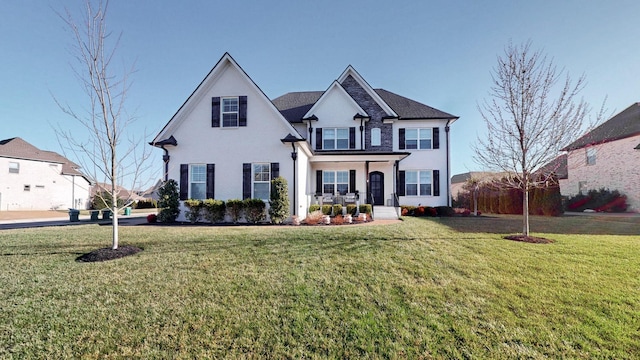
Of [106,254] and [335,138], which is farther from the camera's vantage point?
[335,138]

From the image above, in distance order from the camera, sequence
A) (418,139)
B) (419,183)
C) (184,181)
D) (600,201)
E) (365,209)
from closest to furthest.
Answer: (184,181) → (365,209) → (419,183) → (418,139) → (600,201)

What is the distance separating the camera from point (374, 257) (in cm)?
598

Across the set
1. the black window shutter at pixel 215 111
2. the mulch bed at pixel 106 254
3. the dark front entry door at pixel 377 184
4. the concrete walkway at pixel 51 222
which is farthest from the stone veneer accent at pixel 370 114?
the concrete walkway at pixel 51 222

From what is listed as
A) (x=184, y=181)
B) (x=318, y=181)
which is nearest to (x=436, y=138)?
(x=318, y=181)

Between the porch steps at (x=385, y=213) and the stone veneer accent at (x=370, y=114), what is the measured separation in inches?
191

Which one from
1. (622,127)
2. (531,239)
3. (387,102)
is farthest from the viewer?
(622,127)

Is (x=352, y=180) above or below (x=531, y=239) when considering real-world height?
above

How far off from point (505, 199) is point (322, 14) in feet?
57.3

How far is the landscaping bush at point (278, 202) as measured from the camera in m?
11.5

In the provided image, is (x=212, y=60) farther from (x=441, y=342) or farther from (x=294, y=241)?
(x=441, y=342)

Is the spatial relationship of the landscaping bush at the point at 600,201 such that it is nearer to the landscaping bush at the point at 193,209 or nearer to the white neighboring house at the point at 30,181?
the landscaping bush at the point at 193,209

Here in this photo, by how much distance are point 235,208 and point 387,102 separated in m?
14.1

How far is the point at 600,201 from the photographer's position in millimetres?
20312

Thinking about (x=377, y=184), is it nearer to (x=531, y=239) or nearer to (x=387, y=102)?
(x=387, y=102)
